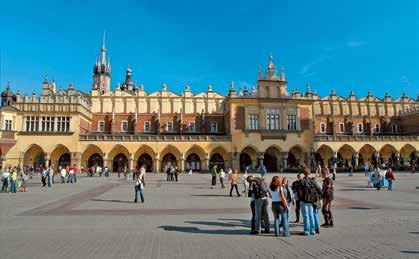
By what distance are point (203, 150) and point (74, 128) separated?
17836 mm

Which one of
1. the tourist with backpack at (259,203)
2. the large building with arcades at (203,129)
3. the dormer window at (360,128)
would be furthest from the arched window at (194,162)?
the tourist with backpack at (259,203)

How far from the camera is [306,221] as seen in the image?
8672 mm

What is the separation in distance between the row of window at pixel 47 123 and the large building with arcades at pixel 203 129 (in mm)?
125

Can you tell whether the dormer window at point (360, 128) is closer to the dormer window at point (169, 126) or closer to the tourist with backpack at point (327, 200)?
the dormer window at point (169, 126)

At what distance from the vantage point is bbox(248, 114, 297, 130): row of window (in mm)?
50062

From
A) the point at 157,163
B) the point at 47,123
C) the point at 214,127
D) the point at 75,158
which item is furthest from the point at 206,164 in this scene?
the point at 47,123

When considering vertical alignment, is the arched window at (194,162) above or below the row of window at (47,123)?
below

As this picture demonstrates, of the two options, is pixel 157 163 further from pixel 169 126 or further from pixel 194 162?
pixel 169 126

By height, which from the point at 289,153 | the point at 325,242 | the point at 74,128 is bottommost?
the point at 325,242

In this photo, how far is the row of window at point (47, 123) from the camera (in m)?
45.8

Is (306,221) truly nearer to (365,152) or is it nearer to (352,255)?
(352,255)

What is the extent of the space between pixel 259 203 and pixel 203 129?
45794 millimetres

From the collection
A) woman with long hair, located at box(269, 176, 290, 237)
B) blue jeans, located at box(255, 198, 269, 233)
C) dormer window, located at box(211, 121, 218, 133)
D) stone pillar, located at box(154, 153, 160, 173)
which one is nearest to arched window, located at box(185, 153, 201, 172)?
stone pillar, located at box(154, 153, 160, 173)

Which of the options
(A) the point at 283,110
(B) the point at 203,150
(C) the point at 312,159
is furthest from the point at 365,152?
(B) the point at 203,150
